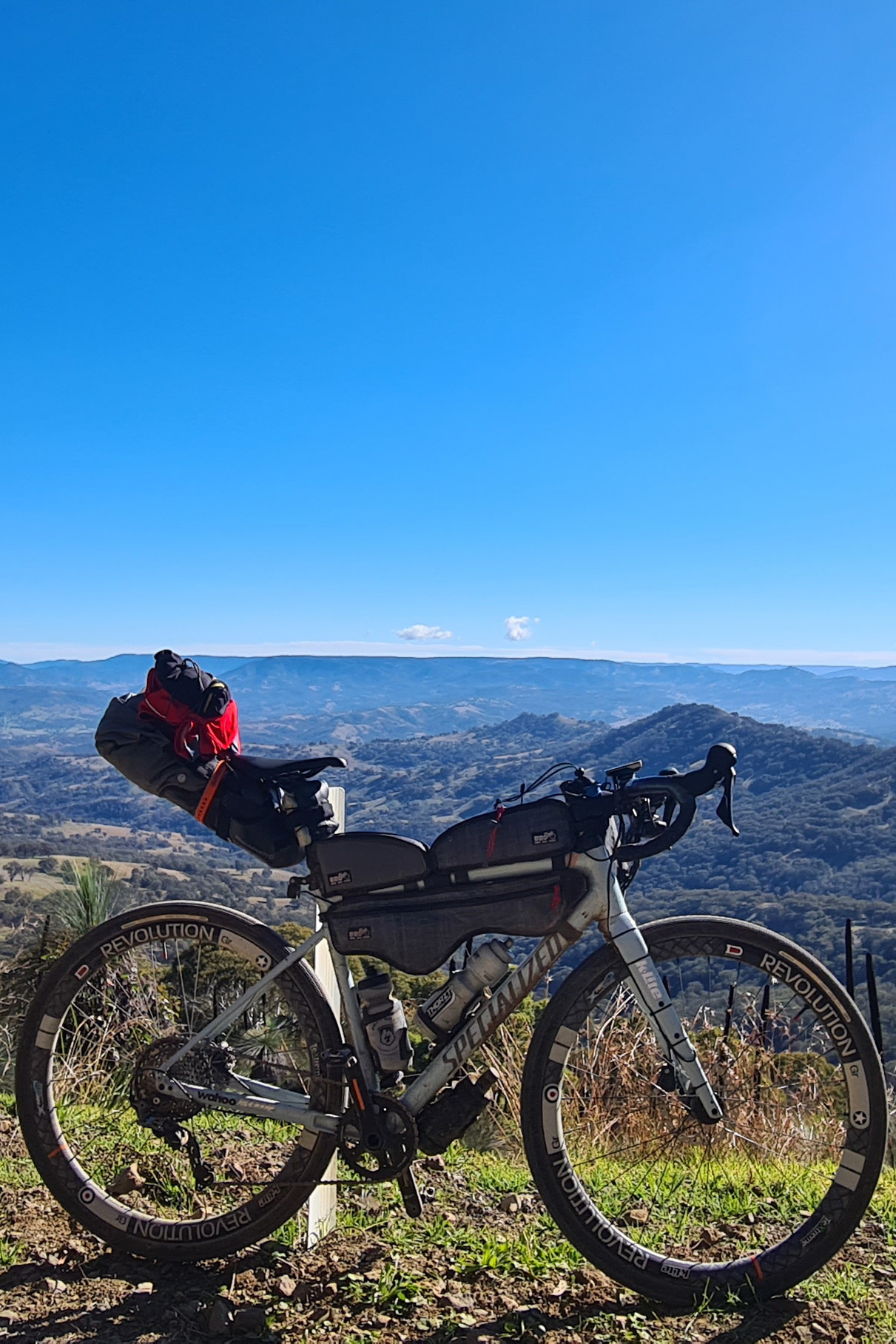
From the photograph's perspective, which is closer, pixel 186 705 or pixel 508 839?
pixel 508 839

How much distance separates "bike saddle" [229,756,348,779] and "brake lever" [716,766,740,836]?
4.07ft

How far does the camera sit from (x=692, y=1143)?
310 cm

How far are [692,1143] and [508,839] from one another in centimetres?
131

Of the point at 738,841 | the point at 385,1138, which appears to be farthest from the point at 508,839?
the point at 738,841

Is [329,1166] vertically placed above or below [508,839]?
below

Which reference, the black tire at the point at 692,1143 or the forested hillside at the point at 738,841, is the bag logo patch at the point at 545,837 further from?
the forested hillside at the point at 738,841

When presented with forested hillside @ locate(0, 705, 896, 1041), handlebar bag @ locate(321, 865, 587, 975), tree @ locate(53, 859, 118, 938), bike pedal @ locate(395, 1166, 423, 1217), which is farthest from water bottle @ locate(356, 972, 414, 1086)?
forested hillside @ locate(0, 705, 896, 1041)

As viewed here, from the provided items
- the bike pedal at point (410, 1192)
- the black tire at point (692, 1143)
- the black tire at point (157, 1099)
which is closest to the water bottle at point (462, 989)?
the black tire at point (692, 1143)

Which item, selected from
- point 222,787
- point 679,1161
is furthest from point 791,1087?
point 222,787

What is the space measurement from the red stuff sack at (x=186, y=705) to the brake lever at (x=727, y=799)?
1.62 meters

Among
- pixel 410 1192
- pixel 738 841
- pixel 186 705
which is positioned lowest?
pixel 738 841

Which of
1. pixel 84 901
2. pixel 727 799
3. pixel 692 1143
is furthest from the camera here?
pixel 84 901

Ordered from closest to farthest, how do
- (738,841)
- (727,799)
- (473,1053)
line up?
(727,799)
(473,1053)
(738,841)

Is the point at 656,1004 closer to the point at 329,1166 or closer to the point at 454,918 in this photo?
the point at 454,918
